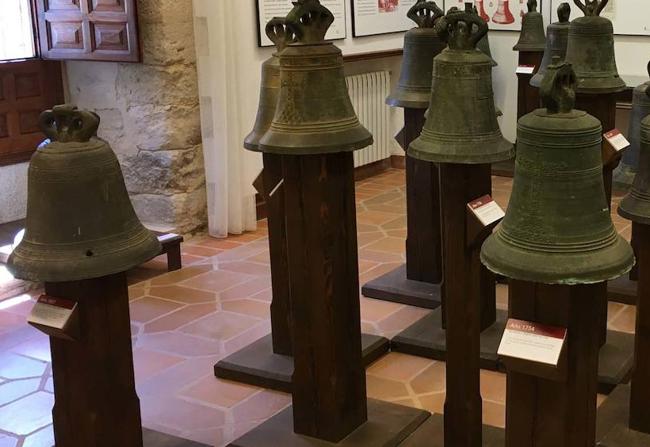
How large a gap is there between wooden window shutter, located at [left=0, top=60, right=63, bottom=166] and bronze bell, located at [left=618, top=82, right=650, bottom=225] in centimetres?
476

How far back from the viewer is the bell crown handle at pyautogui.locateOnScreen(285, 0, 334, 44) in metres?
3.32

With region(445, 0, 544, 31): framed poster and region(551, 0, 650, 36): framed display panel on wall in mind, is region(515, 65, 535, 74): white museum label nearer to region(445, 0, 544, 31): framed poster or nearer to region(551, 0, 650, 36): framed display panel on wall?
region(551, 0, 650, 36): framed display panel on wall

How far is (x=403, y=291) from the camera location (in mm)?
5320

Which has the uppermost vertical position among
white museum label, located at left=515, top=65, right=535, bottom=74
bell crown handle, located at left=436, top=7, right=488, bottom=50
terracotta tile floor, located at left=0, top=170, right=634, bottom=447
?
bell crown handle, located at left=436, top=7, right=488, bottom=50

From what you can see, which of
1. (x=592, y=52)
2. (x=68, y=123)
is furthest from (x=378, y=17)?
(x=68, y=123)

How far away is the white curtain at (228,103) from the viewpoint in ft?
20.8

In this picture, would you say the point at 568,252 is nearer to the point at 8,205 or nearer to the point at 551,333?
the point at 551,333

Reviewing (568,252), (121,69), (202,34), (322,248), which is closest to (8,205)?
(121,69)

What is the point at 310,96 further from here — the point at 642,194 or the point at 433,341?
the point at 433,341

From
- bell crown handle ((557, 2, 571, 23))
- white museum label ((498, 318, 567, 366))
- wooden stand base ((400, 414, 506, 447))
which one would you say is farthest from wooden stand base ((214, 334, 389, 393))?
bell crown handle ((557, 2, 571, 23))

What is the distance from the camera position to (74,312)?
2.87 meters

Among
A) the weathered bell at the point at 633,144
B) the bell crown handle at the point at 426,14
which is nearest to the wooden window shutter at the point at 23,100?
the bell crown handle at the point at 426,14

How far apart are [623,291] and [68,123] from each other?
135 inches

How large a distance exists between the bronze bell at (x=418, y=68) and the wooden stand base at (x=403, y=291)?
106 centimetres
